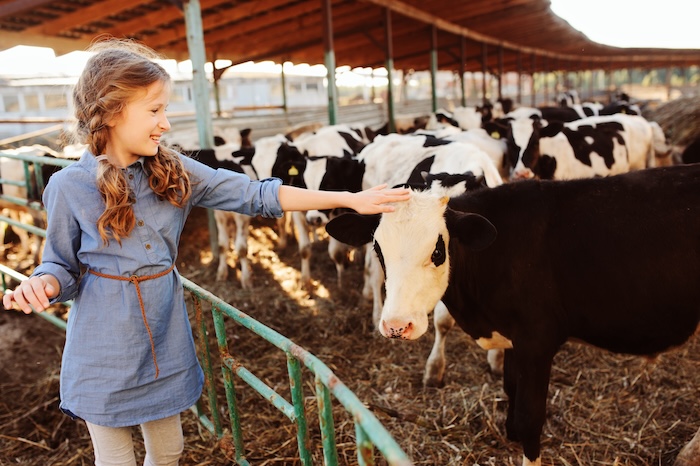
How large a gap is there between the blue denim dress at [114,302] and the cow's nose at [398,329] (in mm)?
683

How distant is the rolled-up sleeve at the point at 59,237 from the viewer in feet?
6.18

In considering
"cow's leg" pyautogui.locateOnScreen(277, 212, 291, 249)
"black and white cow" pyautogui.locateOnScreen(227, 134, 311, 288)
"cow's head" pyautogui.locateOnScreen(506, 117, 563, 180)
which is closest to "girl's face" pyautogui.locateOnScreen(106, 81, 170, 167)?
"black and white cow" pyautogui.locateOnScreen(227, 134, 311, 288)

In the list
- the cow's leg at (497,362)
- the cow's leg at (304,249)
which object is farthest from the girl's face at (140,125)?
the cow's leg at (304,249)

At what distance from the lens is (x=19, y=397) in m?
4.04

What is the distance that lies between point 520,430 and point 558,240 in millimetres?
966

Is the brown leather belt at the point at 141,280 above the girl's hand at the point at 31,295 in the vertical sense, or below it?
below

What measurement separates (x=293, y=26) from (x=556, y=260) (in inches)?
410

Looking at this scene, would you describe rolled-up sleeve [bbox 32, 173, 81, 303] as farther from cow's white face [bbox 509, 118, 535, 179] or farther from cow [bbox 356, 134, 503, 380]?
cow's white face [bbox 509, 118, 535, 179]

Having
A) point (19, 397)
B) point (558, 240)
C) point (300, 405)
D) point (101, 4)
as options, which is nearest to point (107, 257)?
point (300, 405)

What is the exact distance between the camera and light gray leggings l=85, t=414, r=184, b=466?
6.61 ft

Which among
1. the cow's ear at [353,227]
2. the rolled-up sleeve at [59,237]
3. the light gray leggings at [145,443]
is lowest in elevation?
the light gray leggings at [145,443]

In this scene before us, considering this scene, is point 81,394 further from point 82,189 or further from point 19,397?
point 19,397

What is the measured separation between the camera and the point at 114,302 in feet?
6.46

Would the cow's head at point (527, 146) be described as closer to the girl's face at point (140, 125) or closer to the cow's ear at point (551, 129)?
the cow's ear at point (551, 129)
